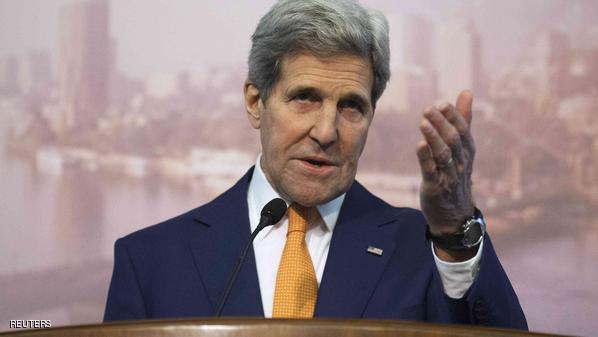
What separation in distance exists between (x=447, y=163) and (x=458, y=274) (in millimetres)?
290

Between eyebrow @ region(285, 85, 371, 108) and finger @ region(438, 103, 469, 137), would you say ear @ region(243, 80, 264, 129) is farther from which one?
finger @ region(438, 103, 469, 137)

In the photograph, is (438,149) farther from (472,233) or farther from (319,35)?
(319,35)

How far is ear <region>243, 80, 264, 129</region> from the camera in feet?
7.11

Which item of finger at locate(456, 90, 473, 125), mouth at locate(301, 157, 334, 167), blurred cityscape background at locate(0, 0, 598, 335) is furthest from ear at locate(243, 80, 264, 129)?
blurred cityscape background at locate(0, 0, 598, 335)

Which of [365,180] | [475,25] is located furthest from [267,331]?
[475,25]

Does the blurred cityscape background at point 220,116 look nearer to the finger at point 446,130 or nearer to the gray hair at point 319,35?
the gray hair at point 319,35

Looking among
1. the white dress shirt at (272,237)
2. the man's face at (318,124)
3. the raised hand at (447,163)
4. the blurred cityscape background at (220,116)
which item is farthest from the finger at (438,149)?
the blurred cityscape background at (220,116)

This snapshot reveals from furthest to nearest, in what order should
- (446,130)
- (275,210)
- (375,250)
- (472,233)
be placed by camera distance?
(375,250) < (275,210) < (472,233) < (446,130)

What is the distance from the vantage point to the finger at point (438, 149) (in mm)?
1420

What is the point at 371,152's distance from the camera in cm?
316

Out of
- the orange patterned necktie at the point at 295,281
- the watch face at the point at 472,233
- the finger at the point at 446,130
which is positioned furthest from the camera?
the orange patterned necktie at the point at 295,281

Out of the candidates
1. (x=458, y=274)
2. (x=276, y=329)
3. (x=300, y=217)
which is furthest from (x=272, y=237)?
(x=276, y=329)

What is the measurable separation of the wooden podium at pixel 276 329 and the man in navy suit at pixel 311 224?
0.66 meters

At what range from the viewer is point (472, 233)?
163 cm
